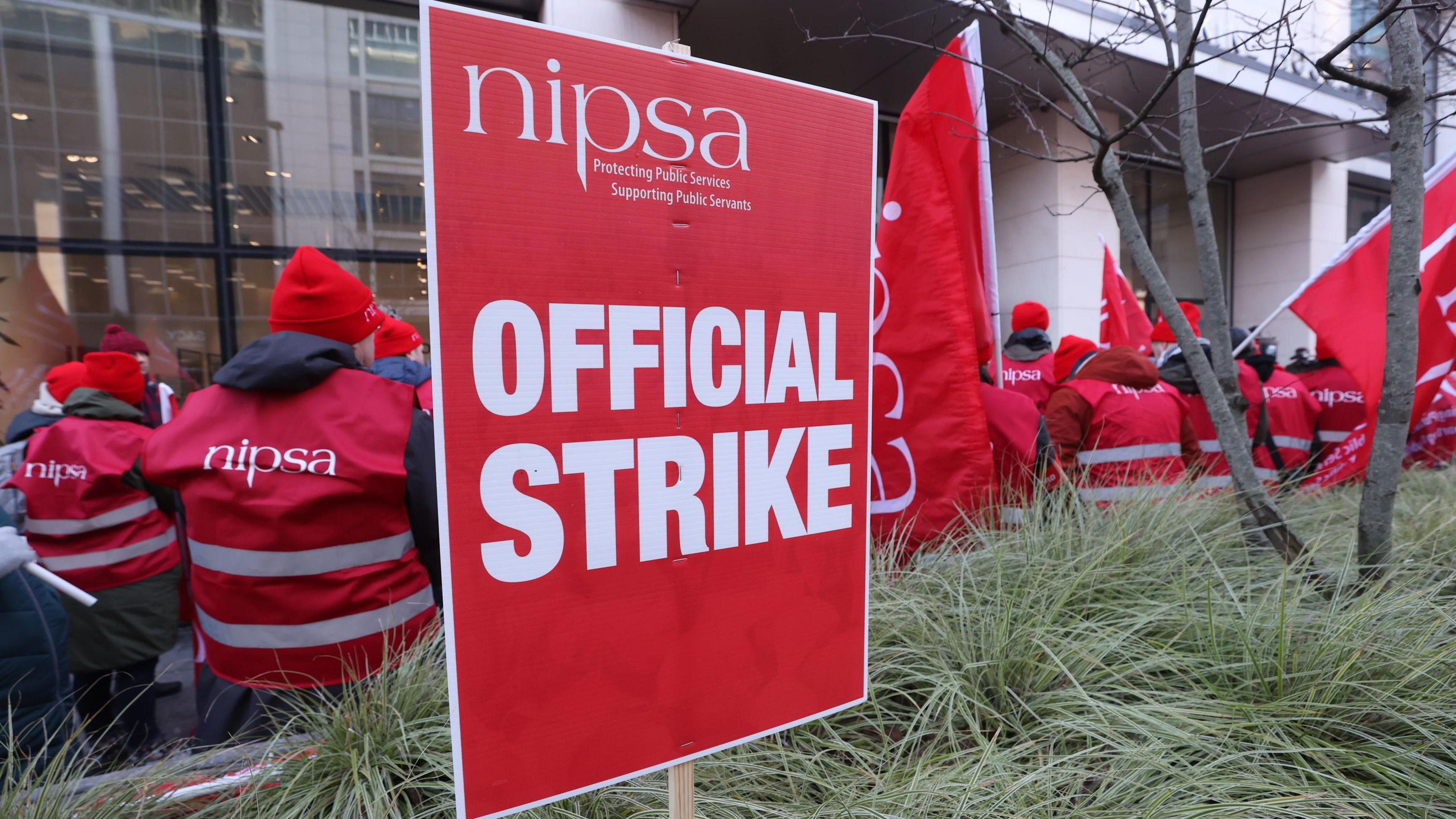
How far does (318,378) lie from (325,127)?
20.3 feet

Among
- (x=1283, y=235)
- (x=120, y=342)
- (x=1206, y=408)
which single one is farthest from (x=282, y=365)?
(x=1283, y=235)

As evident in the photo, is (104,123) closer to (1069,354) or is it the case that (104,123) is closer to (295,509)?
(295,509)

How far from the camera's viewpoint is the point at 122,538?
3197 millimetres

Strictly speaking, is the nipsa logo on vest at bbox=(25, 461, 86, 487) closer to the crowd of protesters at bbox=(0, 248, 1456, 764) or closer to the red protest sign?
the crowd of protesters at bbox=(0, 248, 1456, 764)

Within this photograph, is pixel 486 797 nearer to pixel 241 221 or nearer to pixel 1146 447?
pixel 1146 447

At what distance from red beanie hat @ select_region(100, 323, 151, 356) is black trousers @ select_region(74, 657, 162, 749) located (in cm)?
260

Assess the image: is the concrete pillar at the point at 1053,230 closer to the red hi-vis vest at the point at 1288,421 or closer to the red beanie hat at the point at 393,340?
the red hi-vis vest at the point at 1288,421

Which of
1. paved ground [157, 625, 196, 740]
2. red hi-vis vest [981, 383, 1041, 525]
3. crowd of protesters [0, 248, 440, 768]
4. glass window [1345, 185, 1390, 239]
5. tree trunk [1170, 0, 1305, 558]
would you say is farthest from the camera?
glass window [1345, 185, 1390, 239]

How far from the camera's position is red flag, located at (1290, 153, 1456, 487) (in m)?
3.12

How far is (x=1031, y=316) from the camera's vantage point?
220 inches

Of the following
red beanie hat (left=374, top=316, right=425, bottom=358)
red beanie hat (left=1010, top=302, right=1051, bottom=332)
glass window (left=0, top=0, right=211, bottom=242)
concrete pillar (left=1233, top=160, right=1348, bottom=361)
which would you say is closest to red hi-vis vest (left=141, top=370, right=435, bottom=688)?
red beanie hat (left=374, top=316, right=425, bottom=358)

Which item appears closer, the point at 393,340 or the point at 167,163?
the point at 393,340

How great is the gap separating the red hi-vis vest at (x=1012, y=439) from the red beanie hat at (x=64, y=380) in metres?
4.25

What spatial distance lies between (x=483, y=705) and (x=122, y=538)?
3043 mm
